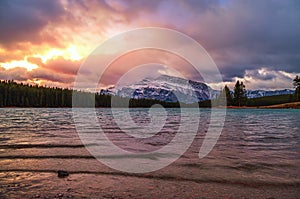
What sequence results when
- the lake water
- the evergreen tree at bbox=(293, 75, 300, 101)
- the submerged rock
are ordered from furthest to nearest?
the evergreen tree at bbox=(293, 75, 300, 101), the submerged rock, the lake water

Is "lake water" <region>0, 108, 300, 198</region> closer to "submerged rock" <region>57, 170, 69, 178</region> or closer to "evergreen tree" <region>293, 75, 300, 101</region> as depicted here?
"submerged rock" <region>57, 170, 69, 178</region>

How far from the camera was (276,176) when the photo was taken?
36.2 ft

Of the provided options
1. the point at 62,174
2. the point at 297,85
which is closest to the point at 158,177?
the point at 62,174

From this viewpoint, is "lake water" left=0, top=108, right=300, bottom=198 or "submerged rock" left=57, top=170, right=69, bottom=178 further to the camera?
"submerged rock" left=57, top=170, right=69, bottom=178

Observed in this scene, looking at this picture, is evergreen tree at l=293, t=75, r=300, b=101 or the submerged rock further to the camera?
evergreen tree at l=293, t=75, r=300, b=101

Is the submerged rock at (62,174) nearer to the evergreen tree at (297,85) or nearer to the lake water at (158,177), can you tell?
the lake water at (158,177)

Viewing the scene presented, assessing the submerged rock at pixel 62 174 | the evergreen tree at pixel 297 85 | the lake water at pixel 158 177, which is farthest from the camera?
the evergreen tree at pixel 297 85

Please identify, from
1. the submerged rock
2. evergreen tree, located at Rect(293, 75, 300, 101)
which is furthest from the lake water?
evergreen tree, located at Rect(293, 75, 300, 101)

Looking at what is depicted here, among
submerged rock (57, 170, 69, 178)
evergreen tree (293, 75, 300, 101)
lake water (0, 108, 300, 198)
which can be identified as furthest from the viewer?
evergreen tree (293, 75, 300, 101)

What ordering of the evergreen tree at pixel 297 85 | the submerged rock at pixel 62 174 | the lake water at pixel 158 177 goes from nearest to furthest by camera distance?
1. the lake water at pixel 158 177
2. the submerged rock at pixel 62 174
3. the evergreen tree at pixel 297 85

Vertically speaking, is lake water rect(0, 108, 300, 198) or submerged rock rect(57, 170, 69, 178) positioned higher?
submerged rock rect(57, 170, 69, 178)

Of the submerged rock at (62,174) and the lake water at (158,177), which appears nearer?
the lake water at (158,177)

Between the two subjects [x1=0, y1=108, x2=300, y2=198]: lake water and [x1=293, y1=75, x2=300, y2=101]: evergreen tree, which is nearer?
[x1=0, y1=108, x2=300, y2=198]: lake water

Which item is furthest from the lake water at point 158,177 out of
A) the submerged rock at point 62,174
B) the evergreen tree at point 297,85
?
the evergreen tree at point 297,85
